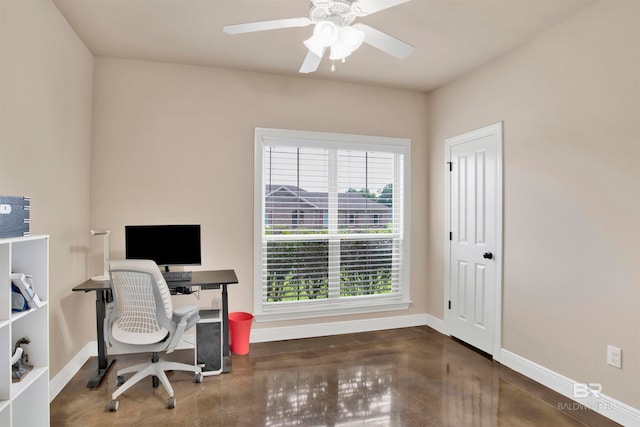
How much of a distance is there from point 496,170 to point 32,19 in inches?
145

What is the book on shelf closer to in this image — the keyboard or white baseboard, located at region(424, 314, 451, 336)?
the keyboard

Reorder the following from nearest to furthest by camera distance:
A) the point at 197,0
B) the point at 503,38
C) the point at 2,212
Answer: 1. the point at 2,212
2. the point at 197,0
3. the point at 503,38

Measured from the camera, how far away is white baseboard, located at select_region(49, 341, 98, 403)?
2647mm

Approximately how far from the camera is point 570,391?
2.72 meters

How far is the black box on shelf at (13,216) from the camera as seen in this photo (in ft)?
5.57

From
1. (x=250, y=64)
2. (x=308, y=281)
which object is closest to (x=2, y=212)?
(x=250, y=64)

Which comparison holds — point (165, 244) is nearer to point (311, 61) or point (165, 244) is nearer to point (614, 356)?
point (311, 61)

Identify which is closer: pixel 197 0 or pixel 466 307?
pixel 197 0

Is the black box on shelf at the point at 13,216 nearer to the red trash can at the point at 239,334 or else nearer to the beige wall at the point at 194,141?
the beige wall at the point at 194,141

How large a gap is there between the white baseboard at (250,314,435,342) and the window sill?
11 cm

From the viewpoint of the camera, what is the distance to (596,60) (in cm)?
258

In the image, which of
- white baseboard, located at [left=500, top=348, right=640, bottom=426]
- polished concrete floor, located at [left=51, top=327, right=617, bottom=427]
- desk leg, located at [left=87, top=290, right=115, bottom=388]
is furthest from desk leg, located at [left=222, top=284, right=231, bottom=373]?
white baseboard, located at [left=500, top=348, right=640, bottom=426]

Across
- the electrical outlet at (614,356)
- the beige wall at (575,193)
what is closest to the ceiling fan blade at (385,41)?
the beige wall at (575,193)

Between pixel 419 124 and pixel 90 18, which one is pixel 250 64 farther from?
pixel 419 124
